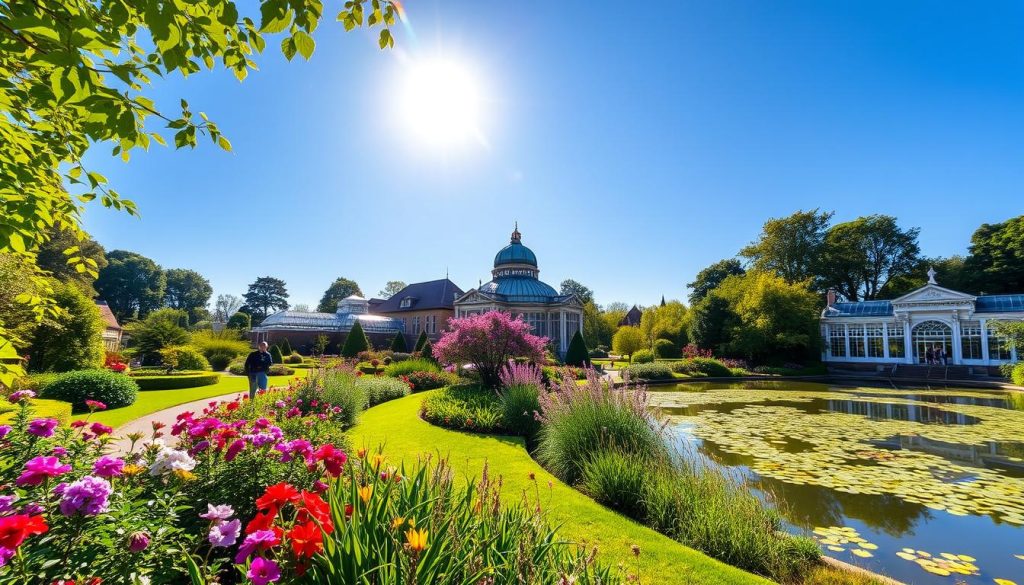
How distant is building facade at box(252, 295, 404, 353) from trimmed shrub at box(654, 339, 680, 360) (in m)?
21.1

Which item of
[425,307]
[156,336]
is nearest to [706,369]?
[425,307]

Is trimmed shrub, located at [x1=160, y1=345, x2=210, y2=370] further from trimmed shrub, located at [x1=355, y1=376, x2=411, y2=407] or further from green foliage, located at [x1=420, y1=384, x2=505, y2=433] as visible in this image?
green foliage, located at [x1=420, y1=384, x2=505, y2=433]

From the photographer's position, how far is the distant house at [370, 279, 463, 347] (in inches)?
1524

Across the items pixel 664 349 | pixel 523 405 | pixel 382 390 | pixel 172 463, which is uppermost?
pixel 172 463

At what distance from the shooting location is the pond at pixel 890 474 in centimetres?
448

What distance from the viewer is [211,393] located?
13.8m

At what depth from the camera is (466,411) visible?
9.24m

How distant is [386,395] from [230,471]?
11.0m

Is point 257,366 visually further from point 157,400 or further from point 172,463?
point 172,463

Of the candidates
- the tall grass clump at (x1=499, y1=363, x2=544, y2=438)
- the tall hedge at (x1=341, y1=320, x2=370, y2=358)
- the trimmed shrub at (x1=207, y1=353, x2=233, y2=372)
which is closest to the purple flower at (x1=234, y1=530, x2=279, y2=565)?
the tall grass clump at (x1=499, y1=363, x2=544, y2=438)

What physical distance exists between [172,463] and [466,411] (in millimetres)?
7396

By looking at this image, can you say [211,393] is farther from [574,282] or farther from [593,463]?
[574,282]

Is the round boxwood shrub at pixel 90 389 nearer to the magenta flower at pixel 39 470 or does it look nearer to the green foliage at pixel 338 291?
the magenta flower at pixel 39 470

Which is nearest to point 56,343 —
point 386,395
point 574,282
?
point 386,395
